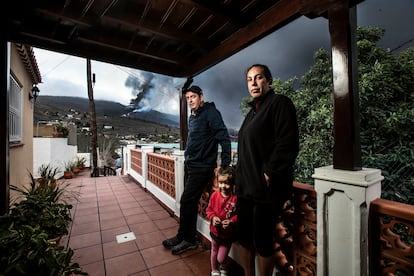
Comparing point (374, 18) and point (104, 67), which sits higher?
point (104, 67)

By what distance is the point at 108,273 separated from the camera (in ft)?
5.77

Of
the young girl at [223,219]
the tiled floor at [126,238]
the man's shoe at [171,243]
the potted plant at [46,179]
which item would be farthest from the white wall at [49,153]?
the young girl at [223,219]

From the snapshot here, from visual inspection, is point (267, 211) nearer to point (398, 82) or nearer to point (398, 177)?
point (398, 177)

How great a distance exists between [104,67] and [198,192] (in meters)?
38.0

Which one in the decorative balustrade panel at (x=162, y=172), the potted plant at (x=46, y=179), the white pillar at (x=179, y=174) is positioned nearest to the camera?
the white pillar at (x=179, y=174)

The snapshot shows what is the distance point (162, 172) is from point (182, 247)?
170 centimetres

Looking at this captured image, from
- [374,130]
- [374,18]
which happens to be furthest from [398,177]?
[374,18]

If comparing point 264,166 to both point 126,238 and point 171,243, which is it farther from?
point 126,238

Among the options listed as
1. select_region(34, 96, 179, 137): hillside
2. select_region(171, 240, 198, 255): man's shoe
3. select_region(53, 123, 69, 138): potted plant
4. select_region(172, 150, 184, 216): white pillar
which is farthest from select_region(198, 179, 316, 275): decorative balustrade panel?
select_region(34, 96, 179, 137): hillside

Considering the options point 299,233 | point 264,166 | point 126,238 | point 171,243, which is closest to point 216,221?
point 299,233

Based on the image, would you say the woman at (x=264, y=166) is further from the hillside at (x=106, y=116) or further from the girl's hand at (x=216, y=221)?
the hillside at (x=106, y=116)

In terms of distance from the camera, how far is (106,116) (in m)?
22.3

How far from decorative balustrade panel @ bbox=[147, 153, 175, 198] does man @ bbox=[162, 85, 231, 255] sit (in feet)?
3.41

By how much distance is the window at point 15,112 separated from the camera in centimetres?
297
